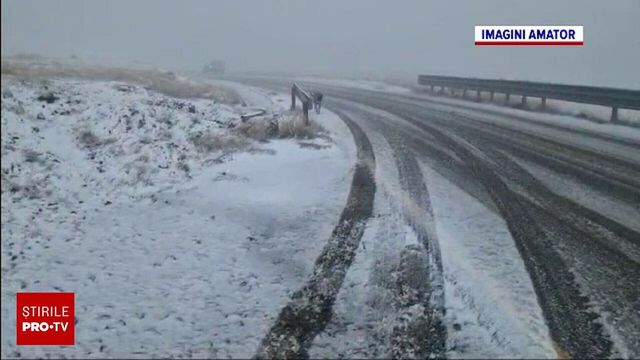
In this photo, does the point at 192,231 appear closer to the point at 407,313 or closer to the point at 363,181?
the point at 407,313

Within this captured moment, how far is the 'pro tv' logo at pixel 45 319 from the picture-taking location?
3.99 m

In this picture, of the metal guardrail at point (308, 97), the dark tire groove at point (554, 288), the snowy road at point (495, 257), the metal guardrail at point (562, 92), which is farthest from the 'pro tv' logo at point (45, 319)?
the metal guardrail at point (562, 92)

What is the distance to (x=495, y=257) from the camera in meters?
5.82

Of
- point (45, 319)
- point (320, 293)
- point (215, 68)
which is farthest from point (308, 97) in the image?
point (215, 68)

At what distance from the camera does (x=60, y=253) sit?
5.07m

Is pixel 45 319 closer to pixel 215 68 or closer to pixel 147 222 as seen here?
pixel 147 222

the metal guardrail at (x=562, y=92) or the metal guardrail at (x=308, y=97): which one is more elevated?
the metal guardrail at (x=562, y=92)

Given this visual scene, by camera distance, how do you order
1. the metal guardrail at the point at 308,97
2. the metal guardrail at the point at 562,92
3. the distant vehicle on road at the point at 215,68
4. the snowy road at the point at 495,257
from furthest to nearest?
the distant vehicle on road at the point at 215,68 → the metal guardrail at the point at 562,92 → the metal guardrail at the point at 308,97 → the snowy road at the point at 495,257

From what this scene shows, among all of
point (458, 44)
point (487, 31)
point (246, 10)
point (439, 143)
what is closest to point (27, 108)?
point (439, 143)

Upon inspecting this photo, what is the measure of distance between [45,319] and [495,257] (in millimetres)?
4708

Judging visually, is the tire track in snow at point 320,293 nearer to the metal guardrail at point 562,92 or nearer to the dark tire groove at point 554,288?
the dark tire groove at point 554,288

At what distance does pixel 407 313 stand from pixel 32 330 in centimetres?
321

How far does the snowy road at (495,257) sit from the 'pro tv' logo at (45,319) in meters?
2.07

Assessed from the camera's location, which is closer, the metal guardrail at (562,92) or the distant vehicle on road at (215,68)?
the metal guardrail at (562,92)
